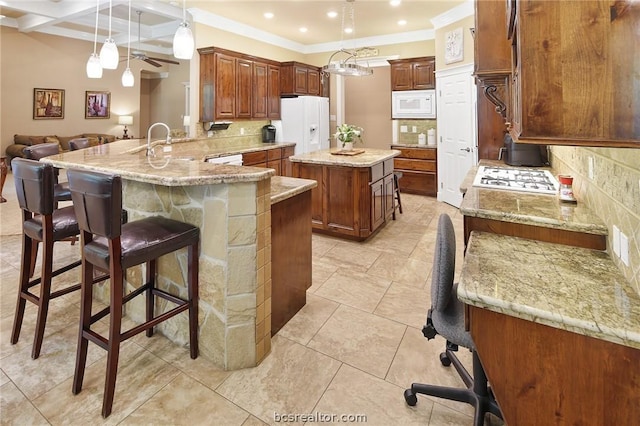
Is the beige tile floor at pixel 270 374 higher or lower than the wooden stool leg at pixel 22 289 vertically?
lower

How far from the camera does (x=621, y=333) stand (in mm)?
862

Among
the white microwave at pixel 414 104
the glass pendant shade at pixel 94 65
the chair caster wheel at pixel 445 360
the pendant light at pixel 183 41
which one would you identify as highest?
the white microwave at pixel 414 104

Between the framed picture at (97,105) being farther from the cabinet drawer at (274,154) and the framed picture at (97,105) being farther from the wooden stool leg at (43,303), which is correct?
the wooden stool leg at (43,303)

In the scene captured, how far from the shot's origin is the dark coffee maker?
276 inches

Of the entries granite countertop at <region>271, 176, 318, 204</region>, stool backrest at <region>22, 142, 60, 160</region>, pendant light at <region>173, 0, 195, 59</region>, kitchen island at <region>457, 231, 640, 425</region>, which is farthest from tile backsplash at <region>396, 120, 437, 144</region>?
kitchen island at <region>457, 231, 640, 425</region>

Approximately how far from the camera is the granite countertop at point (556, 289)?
2.98 feet

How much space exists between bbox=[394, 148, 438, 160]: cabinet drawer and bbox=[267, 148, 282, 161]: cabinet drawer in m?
2.37

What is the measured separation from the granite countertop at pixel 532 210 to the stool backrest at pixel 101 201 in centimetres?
169

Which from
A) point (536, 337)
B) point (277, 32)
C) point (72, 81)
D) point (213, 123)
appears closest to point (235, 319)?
point (536, 337)

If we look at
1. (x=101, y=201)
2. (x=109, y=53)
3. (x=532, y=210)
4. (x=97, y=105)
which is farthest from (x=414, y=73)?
(x=97, y=105)

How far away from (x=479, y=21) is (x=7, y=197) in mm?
7581

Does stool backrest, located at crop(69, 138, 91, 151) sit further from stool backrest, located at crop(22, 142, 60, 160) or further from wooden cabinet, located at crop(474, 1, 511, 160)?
wooden cabinet, located at crop(474, 1, 511, 160)

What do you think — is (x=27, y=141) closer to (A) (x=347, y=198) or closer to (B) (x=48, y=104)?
(B) (x=48, y=104)

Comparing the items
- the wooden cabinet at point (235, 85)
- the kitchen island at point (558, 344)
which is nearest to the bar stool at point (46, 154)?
the wooden cabinet at point (235, 85)
